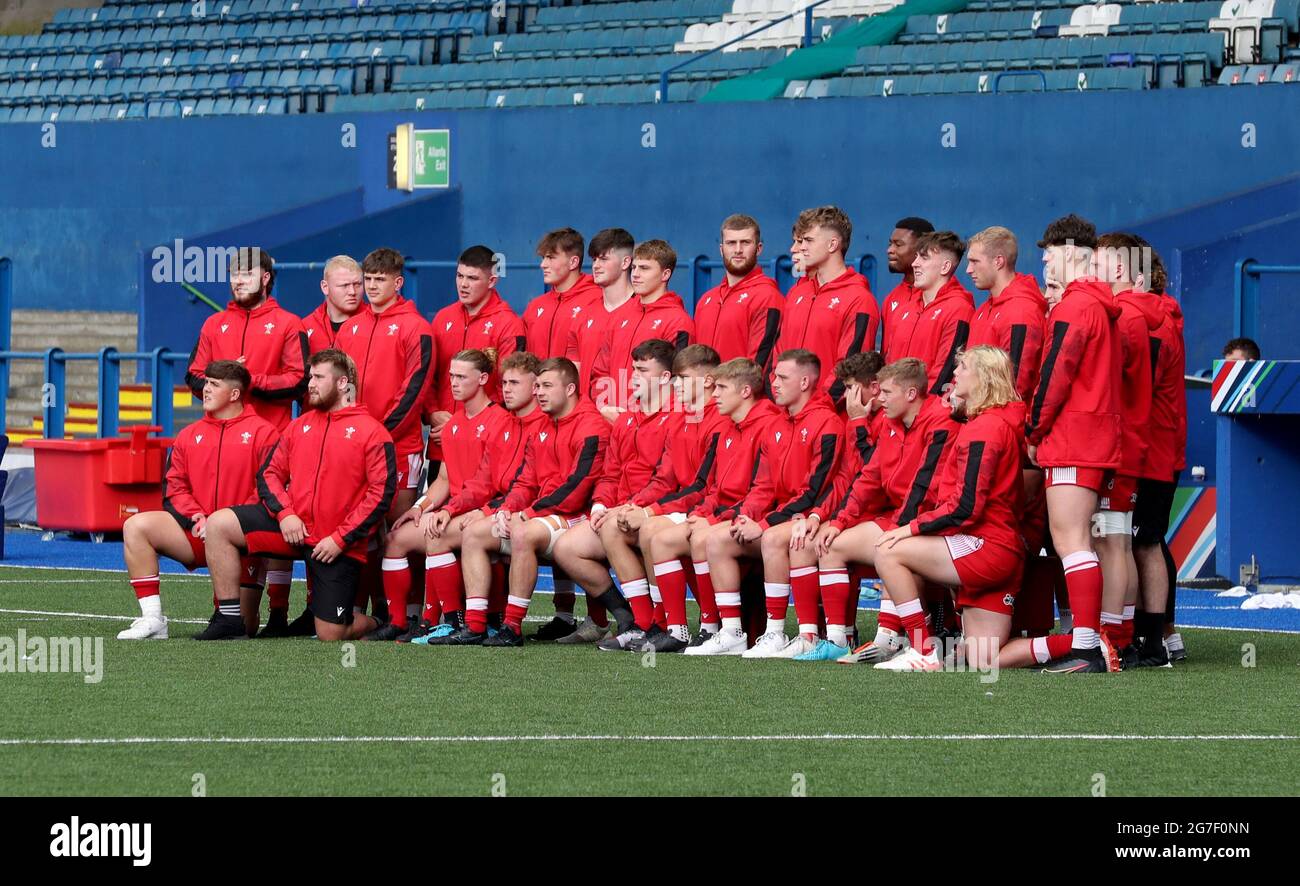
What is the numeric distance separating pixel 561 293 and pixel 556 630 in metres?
1.76

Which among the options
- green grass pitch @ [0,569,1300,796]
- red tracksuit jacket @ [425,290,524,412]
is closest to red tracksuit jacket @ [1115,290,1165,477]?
green grass pitch @ [0,569,1300,796]

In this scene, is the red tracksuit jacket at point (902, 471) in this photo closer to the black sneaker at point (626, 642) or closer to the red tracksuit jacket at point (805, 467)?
the red tracksuit jacket at point (805, 467)

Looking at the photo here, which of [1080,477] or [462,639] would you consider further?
[462,639]

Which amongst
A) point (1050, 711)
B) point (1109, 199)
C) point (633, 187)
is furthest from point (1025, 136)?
point (1050, 711)

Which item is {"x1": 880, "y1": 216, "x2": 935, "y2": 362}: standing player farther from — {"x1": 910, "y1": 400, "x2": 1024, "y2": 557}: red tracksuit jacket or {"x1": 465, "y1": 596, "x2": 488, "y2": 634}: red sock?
{"x1": 465, "y1": 596, "x2": 488, "y2": 634}: red sock

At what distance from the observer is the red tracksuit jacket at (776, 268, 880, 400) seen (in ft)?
30.6

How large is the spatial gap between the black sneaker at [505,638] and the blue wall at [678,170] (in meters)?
8.01

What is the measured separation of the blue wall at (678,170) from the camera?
16.8 metres

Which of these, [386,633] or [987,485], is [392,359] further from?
[987,485]

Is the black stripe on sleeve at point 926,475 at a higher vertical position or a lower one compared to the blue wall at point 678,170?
lower

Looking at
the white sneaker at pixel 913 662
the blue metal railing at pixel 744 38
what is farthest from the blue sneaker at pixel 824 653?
the blue metal railing at pixel 744 38

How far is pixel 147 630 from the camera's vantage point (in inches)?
357

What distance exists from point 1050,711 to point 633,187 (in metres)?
12.9

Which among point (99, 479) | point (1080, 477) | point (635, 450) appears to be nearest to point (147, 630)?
point (635, 450)
